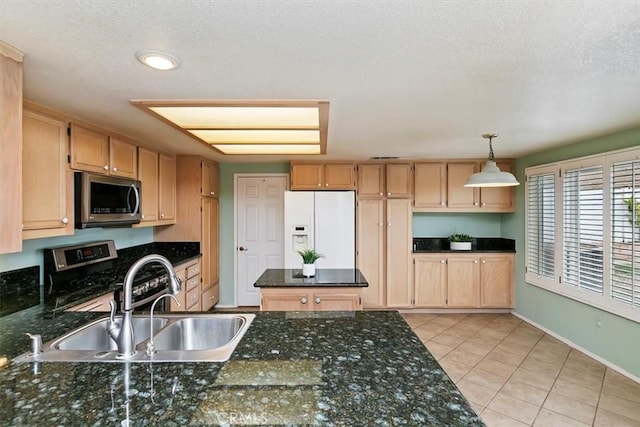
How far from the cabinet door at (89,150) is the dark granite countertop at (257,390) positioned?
6.07ft

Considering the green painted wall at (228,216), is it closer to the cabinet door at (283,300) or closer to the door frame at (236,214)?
the door frame at (236,214)

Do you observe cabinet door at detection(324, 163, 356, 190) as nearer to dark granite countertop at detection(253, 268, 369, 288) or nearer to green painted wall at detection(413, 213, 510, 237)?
green painted wall at detection(413, 213, 510, 237)

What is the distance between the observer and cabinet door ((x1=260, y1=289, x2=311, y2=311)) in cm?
282

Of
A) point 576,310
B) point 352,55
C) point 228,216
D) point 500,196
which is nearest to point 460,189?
point 500,196

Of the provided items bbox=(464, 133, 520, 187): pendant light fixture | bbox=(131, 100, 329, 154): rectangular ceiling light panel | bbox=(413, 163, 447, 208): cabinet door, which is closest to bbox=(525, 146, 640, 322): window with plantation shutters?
bbox=(464, 133, 520, 187): pendant light fixture

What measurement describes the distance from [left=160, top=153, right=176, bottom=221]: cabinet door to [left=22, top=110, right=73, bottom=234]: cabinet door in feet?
4.61

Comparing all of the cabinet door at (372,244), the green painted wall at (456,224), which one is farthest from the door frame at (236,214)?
the green painted wall at (456,224)

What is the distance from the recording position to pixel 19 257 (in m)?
2.38

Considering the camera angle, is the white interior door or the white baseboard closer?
the white baseboard

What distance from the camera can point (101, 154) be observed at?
281 centimetres

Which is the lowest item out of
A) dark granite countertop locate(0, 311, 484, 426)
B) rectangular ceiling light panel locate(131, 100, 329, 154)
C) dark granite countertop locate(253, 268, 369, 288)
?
dark granite countertop locate(253, 268, 369, 288)

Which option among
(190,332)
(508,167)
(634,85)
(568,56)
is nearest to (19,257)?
(190,332)

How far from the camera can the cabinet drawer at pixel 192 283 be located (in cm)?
386

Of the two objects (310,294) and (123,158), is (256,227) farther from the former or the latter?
(310,294)
